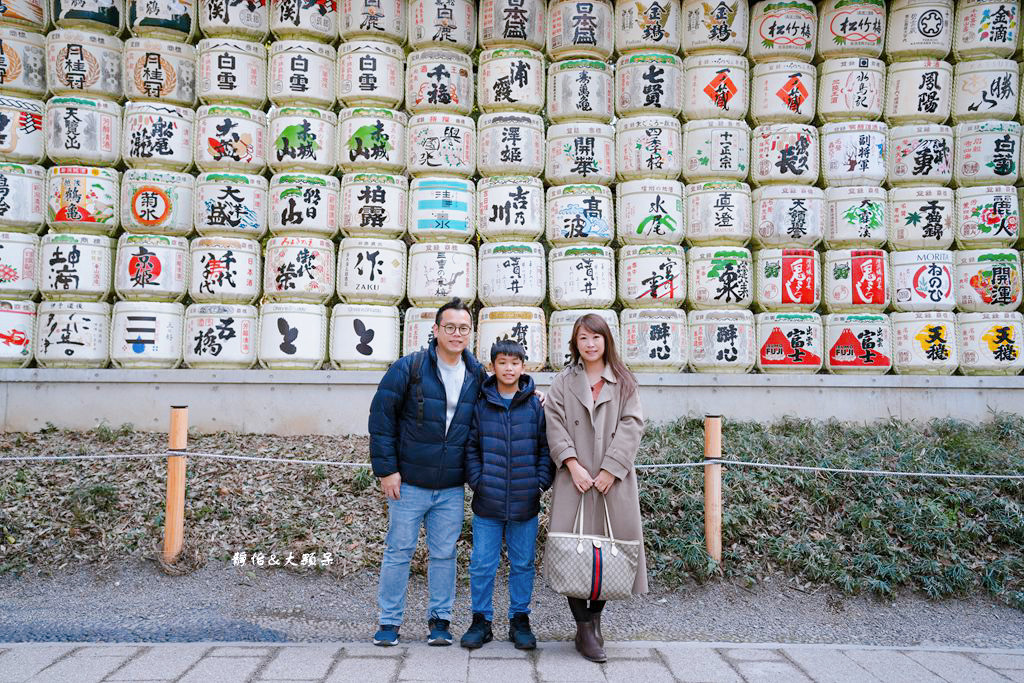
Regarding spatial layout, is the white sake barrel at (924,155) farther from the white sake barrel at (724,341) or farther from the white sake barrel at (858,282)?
the white sake barrel at (724,341)

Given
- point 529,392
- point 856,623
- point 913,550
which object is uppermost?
point 529,392

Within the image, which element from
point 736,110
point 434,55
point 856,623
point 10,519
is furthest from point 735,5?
point 10,519

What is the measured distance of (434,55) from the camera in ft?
18.6

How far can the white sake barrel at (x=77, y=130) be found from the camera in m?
5.46

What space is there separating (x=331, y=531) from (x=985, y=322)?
17.1 ft

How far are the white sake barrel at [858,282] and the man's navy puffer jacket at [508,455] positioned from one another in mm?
3644

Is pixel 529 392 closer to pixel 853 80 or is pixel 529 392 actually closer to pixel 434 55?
pixel 434 55

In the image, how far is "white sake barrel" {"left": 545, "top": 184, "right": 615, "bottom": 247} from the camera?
554 centimetres

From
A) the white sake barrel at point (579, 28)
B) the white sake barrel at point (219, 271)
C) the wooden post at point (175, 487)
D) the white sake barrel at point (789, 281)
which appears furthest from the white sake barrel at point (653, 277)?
the wooden post at point (175, 487)

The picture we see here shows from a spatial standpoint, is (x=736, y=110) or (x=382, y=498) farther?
(x=736, y=110)

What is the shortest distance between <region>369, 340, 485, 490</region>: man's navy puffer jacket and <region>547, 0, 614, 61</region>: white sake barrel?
387 cm

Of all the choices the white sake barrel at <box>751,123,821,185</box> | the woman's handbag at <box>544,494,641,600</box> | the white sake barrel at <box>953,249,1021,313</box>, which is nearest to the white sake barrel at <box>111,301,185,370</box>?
the woman's handbag at <box>544,494,641,600</box>

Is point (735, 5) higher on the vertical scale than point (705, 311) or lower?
higher

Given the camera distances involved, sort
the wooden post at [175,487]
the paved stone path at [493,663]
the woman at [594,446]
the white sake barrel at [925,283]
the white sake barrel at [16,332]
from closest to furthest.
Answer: the paved stone path at [493,663] → the woman at [594,446] → the wooden post at [175,487] → the white sake barrel at [16,332] → the white sake barrel at [925,283]
